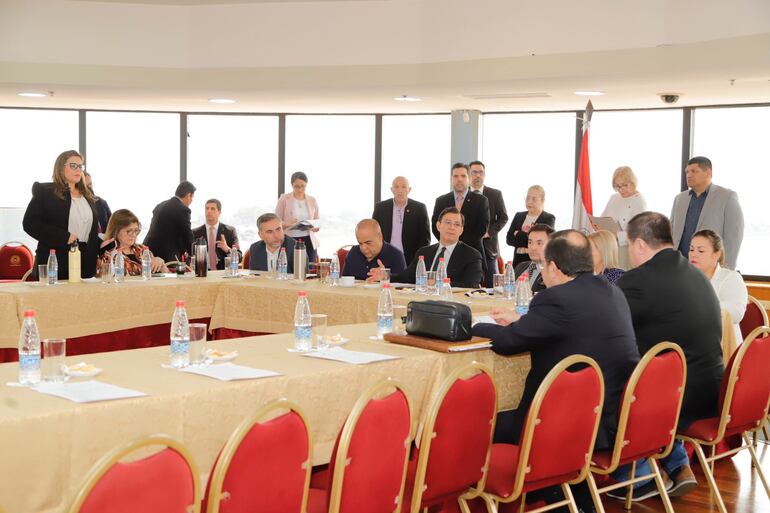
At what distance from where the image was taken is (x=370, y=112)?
1121 cm

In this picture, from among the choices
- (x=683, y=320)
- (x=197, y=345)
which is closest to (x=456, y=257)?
(x=683, y=320)

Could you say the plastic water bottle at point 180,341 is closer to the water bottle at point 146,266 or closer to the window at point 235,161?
the water bottle at point 146,266

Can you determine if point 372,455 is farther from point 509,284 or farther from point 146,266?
point 146,266

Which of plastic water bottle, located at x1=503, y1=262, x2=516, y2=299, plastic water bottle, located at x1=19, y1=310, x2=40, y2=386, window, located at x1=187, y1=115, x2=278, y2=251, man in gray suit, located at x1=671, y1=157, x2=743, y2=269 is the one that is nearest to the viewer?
plastic water bottle, located at x1=19, y1=310, x2=40, y2=386

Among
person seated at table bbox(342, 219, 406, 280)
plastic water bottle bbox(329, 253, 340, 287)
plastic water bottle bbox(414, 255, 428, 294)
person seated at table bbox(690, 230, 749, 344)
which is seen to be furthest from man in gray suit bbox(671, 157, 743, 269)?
plastic water bottle bbox(329, 253, 340, 287)

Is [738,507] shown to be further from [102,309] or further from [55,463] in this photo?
[102,309]

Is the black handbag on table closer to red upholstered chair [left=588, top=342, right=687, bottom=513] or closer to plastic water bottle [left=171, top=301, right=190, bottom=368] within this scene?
red upholstered chair [left=588, top=342, right=687, bottom=513]

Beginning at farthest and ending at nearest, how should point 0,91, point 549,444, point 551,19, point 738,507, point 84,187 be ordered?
point 0,91 → point 551,19 → point 84,187 → point 738,507 → point 549,444

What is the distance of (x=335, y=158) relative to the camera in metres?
11.5

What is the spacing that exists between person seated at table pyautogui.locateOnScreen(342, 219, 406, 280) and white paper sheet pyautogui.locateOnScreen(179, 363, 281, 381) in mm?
3232

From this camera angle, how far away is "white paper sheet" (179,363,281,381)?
10.2 feet

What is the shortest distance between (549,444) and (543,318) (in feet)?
1.95

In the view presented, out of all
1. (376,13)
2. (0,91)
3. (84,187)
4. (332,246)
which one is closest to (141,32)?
(0,91)

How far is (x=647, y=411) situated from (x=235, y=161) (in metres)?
8.69
